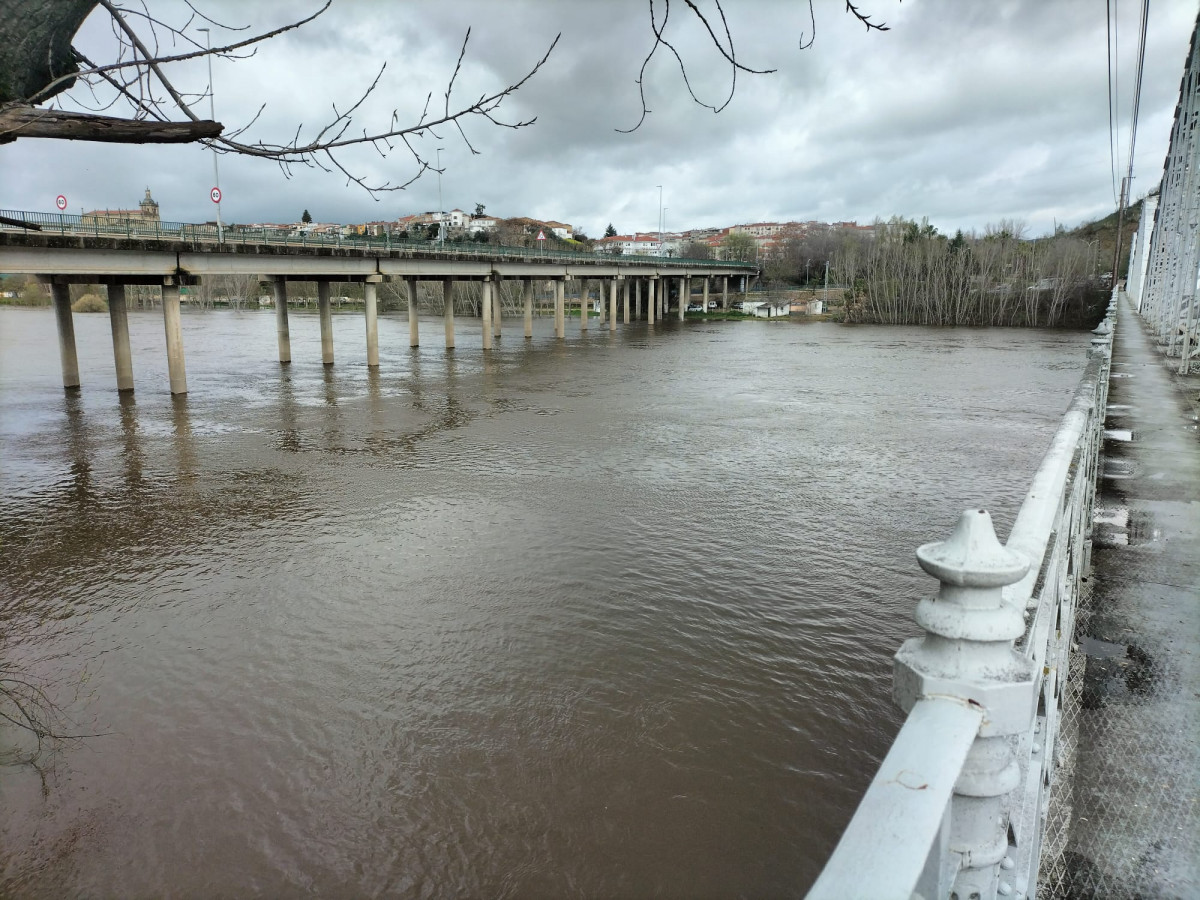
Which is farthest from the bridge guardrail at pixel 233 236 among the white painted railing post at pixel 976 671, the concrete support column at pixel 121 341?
the white painted railing post at pixel 976 671

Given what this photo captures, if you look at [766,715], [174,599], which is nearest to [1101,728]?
[766,715]

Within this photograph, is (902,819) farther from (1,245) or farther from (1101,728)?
(1,245)

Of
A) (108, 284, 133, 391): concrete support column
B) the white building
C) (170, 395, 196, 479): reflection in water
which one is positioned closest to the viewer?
(170, 395, 196, 479): reflection in water

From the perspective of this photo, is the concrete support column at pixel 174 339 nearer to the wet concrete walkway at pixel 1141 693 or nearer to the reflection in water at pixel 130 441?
the reflection in water at pixel 130 441

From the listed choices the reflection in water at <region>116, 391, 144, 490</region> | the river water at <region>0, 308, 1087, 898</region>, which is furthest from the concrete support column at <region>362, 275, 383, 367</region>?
the river water at <region>0, 308, 1087, 898</region>

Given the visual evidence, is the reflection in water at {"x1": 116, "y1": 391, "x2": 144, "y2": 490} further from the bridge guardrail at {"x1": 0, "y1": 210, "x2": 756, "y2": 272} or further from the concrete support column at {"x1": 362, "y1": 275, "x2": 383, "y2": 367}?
the concrete support column at {"x1": 362, "y1": 275, "x2": 383, "y2": 367}

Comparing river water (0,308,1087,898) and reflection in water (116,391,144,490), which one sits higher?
reflection in water (116,391,144,490)

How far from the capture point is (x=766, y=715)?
7000 mm

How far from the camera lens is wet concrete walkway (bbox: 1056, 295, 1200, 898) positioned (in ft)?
13.5

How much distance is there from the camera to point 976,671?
1.70m

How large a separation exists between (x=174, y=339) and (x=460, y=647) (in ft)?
72.8

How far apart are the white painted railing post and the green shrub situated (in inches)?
3840

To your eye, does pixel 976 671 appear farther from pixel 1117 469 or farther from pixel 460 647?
pixel 1117 469

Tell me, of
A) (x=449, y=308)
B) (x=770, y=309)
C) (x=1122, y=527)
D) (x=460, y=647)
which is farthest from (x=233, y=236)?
(x=770, y=309)
